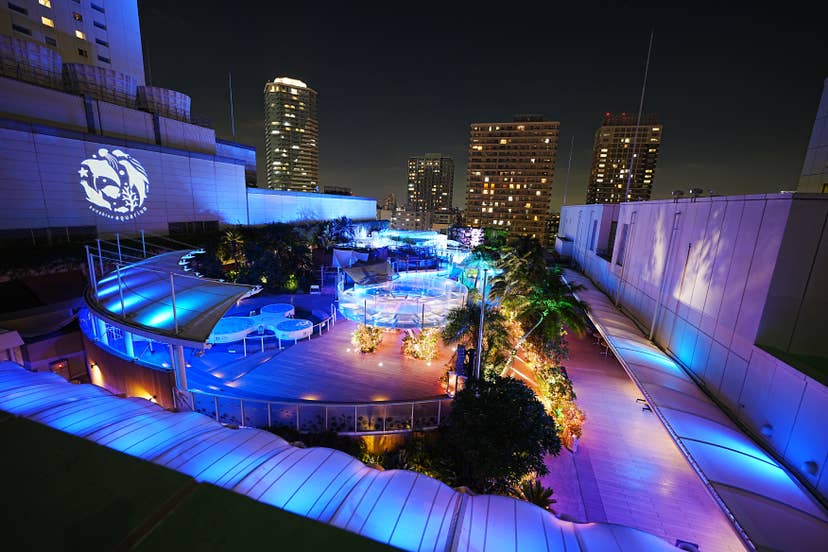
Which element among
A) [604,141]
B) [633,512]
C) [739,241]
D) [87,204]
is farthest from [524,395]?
[604,141]

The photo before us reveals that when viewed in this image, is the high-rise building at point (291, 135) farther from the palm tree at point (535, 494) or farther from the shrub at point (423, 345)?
the palm tree at point (535, 494)

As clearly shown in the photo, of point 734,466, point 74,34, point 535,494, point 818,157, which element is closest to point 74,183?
point 74,34

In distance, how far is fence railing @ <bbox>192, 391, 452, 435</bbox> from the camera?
35.6ft

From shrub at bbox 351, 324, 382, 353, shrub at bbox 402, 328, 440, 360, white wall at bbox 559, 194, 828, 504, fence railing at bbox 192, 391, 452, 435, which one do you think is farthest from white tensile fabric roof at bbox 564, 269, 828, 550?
shrub at bbox 351, 324, 382, 353

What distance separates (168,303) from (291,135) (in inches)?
6512

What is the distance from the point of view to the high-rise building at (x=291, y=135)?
150 meters

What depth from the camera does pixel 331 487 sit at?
310 centimetres

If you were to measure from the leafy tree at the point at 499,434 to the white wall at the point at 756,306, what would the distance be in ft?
16.0

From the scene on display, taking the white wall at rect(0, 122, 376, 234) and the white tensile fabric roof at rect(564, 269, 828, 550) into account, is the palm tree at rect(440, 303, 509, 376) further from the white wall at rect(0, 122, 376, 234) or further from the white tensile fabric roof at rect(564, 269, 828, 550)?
→ the white wall at rect(0, 122, 376, 234)

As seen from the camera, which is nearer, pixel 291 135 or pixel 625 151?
pixel 625 151

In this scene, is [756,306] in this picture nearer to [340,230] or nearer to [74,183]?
Answer: [74,183]

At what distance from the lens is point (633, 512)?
390 inches

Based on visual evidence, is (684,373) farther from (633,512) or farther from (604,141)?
(604,141)

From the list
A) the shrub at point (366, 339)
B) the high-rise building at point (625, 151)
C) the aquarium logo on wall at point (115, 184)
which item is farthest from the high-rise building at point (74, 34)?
the high-rise building at point (625, 151)
